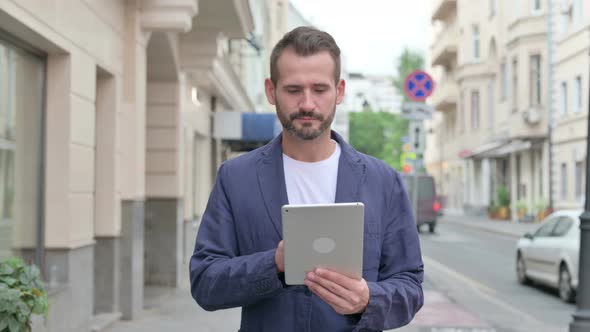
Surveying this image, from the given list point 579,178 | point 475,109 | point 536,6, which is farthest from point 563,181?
point 475,109

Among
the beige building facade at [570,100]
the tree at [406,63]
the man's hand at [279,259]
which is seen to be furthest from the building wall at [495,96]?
the man's hand at [279,259]

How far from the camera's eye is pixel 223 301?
2.45m

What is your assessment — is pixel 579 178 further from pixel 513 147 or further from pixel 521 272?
pixel 521 272

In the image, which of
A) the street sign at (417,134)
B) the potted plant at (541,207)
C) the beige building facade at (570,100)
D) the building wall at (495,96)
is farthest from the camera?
the building wall at (495,96)

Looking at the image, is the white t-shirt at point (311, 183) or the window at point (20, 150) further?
the window at point (20, 150)

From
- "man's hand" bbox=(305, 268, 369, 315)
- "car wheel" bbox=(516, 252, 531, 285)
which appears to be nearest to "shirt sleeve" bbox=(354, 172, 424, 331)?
"man's hand" bbox=(305, 268, 369, 315)

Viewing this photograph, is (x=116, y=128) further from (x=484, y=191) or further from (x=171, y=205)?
(x=484, y=191)

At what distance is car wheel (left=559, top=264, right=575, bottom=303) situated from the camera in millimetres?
12438

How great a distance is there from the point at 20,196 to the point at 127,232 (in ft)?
8.13

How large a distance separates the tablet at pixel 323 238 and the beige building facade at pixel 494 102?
3154cm

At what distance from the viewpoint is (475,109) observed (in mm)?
53750

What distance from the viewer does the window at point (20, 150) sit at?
6.50m

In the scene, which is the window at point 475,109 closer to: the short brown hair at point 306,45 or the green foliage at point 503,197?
the green foliage at point 503,197

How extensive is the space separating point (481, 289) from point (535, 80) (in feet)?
90.1
